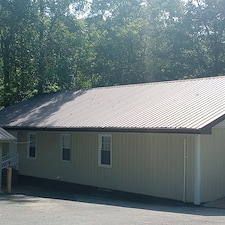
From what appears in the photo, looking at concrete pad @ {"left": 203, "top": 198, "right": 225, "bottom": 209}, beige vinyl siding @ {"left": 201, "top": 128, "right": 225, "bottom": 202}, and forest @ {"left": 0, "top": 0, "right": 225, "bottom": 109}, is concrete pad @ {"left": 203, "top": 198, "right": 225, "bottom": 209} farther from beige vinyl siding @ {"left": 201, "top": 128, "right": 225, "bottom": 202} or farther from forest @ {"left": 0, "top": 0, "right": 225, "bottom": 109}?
forest @ {"left": 0, "top": 0, "right": 225, "bottom": 109}

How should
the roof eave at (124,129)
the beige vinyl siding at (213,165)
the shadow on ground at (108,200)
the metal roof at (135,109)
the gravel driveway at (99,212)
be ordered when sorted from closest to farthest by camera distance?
the gravel driveway at (99,212) → the shadow on ground at (108,200) → the roof eave at (124,129) → the beige vinyl siding at (213,165) → the metal roof at (135,109)

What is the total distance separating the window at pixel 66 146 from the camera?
20828 millimetres

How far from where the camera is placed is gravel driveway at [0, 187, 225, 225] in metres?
11.4

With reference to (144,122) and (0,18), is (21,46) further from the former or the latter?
(144,122)

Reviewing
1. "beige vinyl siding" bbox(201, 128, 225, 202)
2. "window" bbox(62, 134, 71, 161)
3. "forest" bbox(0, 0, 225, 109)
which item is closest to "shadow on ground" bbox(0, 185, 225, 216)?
"beige vinyl siding" bbox(201, 128, 225, 202)

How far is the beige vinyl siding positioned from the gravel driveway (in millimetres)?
1135

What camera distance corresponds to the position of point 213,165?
615 inches

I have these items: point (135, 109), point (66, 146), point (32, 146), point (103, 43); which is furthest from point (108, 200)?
point (103, 43)

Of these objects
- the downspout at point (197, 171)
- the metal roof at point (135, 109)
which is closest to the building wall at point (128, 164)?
the downspout at point (197, 171)

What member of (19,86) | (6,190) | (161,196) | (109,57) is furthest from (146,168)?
(109,57)

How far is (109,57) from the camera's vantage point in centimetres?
3834

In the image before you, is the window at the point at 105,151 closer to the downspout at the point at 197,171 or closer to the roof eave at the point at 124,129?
the roof eave at the point at 124,129

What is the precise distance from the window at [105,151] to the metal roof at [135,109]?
79 cm

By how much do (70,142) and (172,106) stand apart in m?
5.40
